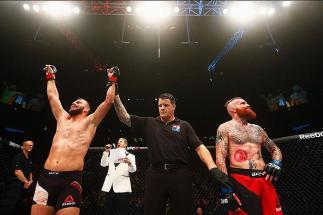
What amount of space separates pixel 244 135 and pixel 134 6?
6064 millimetres

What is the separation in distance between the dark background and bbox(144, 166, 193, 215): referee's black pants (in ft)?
25.5

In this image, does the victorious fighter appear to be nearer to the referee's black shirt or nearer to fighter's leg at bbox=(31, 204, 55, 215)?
fighter's leg at bbox=(31, 204, 55, 215)

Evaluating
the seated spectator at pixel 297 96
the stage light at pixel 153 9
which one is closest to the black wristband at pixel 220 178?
the stage light at pixel 153 9

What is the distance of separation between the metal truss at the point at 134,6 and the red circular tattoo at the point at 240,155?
18.7 ft

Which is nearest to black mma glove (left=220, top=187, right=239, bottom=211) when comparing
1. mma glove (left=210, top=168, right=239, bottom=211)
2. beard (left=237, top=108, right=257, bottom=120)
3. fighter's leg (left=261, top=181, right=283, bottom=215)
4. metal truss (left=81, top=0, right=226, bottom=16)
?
mma glove (left=210, top=168, right=239, bottom=211)

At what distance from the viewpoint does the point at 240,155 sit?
10.2 ft

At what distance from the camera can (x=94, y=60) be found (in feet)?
37.9

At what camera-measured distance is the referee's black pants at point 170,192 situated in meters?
2.57

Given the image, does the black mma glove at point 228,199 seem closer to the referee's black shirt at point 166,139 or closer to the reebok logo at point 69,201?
the referee's black shirt at point 166,139

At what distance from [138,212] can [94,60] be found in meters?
8.55

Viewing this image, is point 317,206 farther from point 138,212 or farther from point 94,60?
point 94,60

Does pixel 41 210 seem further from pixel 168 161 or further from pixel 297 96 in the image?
pixel 297 96

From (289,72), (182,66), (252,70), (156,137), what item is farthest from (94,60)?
(156,137)

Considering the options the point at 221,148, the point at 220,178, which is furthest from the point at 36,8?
the point at 220,178
